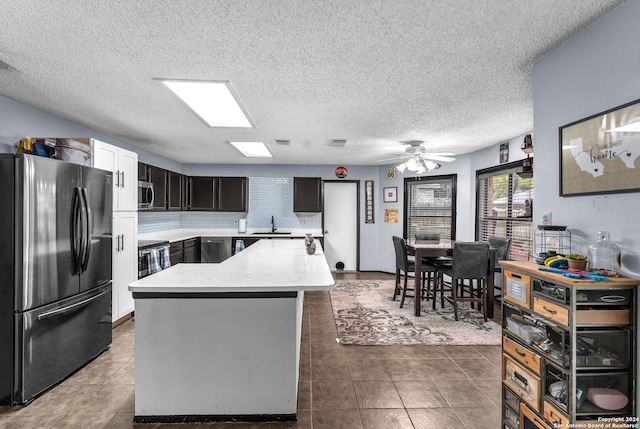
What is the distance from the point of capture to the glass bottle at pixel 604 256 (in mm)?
1528

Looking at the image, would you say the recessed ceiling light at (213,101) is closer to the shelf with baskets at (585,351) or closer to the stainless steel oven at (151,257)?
the stainless steel oven at (151,257)

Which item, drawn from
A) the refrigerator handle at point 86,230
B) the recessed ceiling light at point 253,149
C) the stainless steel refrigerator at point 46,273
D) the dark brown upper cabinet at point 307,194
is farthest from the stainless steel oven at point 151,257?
the dark brown upper cabinet at point 307,194

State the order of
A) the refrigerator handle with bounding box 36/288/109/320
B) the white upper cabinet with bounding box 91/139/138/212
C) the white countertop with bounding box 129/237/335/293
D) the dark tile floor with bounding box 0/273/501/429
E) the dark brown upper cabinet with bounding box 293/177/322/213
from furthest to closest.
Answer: the dark brown upper cabinet with bounding box 293/177/322/213 → the white upper cabinet with bounding box 91/139/138/212 → the refrigerator handle with bounding box 36/288/109/320 → the dark tile floor with bounding box 0/273/501/429 → the white countertop with bounding box 129/237/335/293

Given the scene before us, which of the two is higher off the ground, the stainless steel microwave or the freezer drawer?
the stainless steel microwave

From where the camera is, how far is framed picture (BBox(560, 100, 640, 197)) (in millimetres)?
1480

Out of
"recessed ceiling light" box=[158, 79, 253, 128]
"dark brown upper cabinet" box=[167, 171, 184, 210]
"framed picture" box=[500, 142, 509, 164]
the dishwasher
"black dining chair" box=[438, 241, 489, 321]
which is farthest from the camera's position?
the dishwasher

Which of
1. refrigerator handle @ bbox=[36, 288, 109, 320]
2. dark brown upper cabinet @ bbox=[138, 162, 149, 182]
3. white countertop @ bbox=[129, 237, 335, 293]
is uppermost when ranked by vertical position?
dark brown upper cabinet @ bbox=[138, 162, 149, 182]

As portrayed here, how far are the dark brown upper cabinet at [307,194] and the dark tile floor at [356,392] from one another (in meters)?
3.83

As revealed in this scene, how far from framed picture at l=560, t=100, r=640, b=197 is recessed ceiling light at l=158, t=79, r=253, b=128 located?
2423 mm

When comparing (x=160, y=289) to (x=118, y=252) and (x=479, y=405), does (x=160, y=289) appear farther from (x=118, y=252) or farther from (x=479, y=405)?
(x=479, y=405)

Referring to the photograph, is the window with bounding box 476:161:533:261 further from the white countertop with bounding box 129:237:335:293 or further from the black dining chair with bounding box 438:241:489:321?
the white countertop with bounding box 129:237:335:293

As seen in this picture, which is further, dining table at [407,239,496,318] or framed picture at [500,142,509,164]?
framed picture at [500,142,509,164]

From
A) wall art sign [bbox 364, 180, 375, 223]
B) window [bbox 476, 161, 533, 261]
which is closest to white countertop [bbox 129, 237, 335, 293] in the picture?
window [bbox 476, 161, 533, 261]

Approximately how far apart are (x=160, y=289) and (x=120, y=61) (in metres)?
1.62
